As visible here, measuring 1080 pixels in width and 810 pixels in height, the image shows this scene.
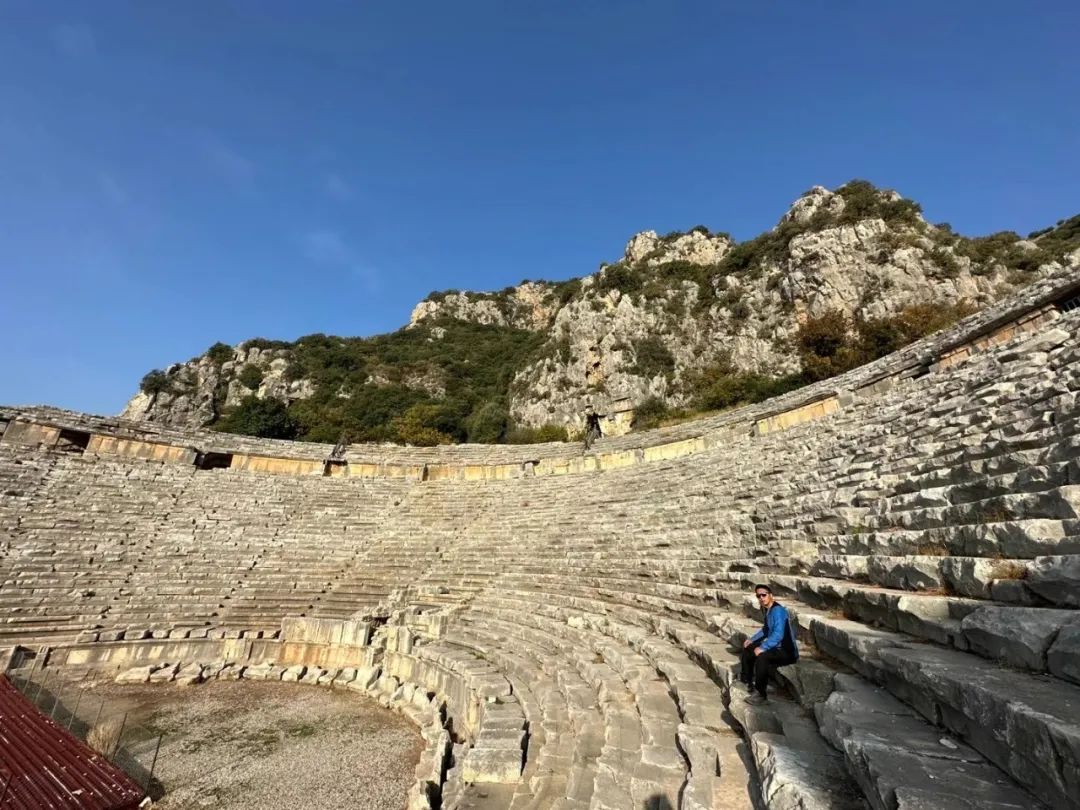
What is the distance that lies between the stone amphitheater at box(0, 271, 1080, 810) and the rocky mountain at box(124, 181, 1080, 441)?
17.2 metres

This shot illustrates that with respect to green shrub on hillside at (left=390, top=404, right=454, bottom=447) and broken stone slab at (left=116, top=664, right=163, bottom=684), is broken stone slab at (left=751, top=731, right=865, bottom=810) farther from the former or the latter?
green shrub on hillside at (left=390, top=404, right=454, bottom=447)

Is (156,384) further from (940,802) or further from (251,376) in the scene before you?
(940,802)

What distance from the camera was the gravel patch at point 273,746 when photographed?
5.78m

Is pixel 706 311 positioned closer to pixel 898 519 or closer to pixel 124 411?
pixel 898 519

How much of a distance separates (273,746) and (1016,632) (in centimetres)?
851

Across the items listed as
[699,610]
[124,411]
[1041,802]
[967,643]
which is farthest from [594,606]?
[124,411]

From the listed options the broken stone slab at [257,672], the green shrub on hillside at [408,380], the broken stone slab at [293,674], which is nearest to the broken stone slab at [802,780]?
the broken stone slab at [293,674]

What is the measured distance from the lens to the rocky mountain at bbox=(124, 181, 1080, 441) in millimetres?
32281

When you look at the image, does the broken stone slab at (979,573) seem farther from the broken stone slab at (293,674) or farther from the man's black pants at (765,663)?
the broken stone slab at (293,674)

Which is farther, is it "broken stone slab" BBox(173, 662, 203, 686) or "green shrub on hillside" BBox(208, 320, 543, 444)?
"green shrub on hillside" BBox(208, 320, 543, 444)

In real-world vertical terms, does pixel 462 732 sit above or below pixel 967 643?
below

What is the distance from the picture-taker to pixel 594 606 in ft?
28.0

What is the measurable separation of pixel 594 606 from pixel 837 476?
457 centimetres

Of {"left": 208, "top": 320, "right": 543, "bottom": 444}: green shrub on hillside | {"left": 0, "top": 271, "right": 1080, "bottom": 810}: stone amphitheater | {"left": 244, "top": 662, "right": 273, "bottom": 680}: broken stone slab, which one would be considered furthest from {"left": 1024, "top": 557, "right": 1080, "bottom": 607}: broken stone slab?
{"left": 208, "top": 320, "right": 543, "bottom": 444}: green shrub on hillside
